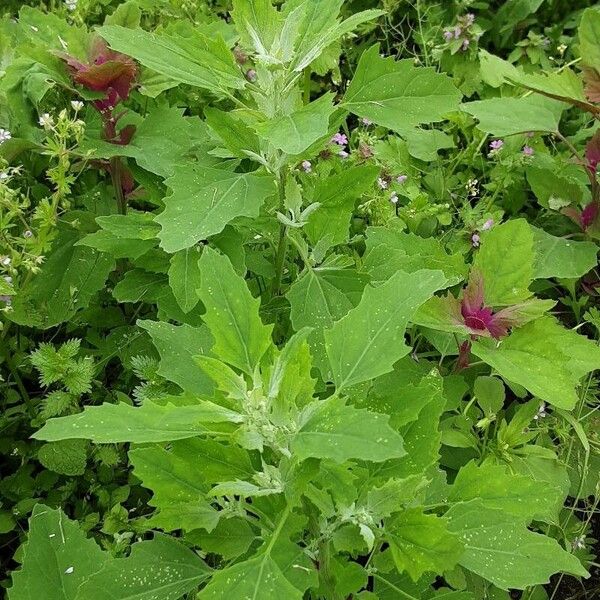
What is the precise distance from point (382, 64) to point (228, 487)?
41.3 inches

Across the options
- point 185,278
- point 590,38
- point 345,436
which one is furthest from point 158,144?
point 590,38

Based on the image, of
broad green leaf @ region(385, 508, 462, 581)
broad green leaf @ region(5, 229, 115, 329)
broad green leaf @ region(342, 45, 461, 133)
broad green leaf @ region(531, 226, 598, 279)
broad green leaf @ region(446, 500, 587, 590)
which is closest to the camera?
broad green leaf @ region(385, 508, 462, 581)

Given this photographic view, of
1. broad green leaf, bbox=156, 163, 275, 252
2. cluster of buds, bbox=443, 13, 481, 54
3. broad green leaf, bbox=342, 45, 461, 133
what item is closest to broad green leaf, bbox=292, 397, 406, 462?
broad green leaf, bbox=156, 163, 275, 252

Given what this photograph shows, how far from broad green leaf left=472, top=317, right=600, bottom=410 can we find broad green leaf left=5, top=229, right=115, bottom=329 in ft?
3.56

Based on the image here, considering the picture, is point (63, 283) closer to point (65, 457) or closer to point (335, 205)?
point (65, 457)

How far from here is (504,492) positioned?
4.66ft

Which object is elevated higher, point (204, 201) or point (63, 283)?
point (204, 201)

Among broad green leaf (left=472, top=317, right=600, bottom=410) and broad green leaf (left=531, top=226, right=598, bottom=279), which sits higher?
broad green leaf (left=472, top=317, right=600, bottom=410)

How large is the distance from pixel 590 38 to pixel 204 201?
1484mm

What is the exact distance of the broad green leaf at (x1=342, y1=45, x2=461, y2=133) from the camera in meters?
1.63

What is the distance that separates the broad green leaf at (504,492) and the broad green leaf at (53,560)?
761mm

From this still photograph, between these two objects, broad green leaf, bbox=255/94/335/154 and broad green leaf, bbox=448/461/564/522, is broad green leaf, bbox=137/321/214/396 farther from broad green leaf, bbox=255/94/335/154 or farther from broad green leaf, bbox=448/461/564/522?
broad green leaf, bbox=448/461/564/522

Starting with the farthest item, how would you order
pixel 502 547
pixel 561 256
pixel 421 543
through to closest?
pixel 561 256
pixel 502 547
pixel 421 543

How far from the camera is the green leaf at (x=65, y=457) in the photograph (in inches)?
74.5
